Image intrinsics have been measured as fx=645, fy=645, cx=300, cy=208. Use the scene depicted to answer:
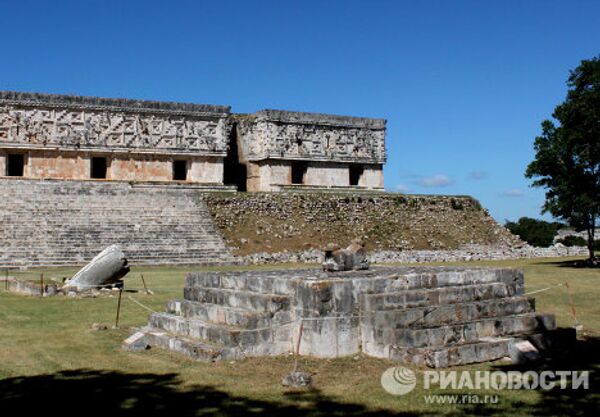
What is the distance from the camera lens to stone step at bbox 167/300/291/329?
7.84m

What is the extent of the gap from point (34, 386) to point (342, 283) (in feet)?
11.7

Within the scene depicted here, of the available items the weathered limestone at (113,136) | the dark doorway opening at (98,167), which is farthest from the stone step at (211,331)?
the dark doorway opening at (98,167)

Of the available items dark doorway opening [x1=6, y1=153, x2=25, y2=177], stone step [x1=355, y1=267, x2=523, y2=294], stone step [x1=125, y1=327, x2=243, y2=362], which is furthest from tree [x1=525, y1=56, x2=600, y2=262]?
dark doorway opening [x1=6, y1=153, x2=25, y2=177]

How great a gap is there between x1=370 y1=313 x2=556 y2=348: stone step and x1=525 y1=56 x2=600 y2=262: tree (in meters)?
16.2

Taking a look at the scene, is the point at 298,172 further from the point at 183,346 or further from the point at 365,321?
the point at 365,321

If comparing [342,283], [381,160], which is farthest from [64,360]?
[381,160]

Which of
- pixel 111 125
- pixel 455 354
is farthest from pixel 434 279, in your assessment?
pixel 111 125

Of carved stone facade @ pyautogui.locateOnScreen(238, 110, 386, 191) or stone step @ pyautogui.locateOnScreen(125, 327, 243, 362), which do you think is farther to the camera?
carved stone facade @ pyautogui.locateOnScreen(238, 110, 386, 191)

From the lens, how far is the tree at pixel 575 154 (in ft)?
76.2

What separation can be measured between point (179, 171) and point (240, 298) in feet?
95.2

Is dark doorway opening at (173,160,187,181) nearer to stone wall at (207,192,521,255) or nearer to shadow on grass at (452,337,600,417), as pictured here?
stone wall at (207,192,521,255)

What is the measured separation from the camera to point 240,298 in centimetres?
849

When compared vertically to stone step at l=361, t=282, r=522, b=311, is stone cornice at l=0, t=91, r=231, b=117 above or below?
above

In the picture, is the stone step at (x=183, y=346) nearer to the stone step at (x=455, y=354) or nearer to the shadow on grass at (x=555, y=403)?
the stone step at (x=455, y=354)
